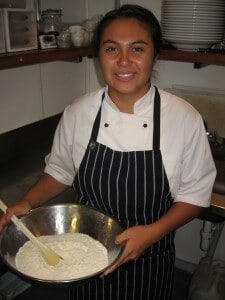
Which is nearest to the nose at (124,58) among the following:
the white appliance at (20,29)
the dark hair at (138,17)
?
the dark hair at (138,17)

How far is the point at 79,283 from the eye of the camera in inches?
29.2

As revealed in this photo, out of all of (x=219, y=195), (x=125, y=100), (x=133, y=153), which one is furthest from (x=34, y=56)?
(x=219, y=195)

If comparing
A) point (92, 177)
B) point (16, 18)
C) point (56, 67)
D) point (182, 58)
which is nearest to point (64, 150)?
point (92, 177)

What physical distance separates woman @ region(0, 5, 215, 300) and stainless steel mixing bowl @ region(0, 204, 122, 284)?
5cm

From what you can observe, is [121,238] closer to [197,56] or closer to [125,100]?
[125,100]

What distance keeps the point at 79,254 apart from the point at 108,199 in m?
0.20

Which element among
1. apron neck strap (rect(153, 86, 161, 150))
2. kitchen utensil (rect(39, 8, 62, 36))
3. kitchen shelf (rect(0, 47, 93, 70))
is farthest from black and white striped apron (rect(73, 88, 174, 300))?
kitchen utensil (rect(39, 8, 62, 36))

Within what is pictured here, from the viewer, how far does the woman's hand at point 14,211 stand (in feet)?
3.02

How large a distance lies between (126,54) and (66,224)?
55cm

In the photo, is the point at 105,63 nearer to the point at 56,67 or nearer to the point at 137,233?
the point at 137,233

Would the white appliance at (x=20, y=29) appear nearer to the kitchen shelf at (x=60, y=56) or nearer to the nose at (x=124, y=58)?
the kitchen shelf at (x=60, y=56)

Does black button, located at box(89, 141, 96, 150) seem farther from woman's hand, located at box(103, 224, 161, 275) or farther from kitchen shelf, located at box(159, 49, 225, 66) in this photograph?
kitchen shelf, located at box(159, 49, 225, 66)

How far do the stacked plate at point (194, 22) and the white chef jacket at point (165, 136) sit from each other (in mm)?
442

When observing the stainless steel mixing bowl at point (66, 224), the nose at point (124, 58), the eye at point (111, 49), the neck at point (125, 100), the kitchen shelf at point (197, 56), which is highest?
the eye at point (111, 49)
